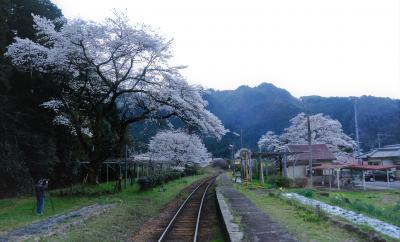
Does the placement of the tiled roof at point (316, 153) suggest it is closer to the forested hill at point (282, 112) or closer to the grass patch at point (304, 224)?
the forested hill at point (282, 112)

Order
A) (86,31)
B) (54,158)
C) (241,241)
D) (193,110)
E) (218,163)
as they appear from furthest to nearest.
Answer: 1. (218,163)
2. (54,158)
3. (193,110)
4. (86,31)
5. (241,241)

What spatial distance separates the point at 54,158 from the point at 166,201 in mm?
8280

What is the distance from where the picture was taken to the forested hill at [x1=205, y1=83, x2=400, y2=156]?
87.9 m

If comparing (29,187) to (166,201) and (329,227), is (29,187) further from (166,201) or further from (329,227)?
(329,227)

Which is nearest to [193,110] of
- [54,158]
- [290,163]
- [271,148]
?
[54,158]

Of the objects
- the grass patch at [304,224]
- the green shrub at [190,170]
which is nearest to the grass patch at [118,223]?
the grass patch at [304,224]

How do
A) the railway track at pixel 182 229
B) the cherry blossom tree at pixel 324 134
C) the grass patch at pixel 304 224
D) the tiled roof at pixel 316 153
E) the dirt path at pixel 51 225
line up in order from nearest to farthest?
the grass patch at pixel 304 224
the dirt path at pixel 51 225
the railway track at pixel 182 229
the tiled roof at pixel 316 153
the cherry blossom tree at pixel 324 134

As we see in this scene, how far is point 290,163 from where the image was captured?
158 ft

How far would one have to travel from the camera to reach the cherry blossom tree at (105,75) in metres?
22.2

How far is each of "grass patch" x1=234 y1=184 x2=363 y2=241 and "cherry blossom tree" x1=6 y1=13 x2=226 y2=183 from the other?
882 cm

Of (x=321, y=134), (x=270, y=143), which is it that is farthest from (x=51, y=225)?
(x=270, y=143)

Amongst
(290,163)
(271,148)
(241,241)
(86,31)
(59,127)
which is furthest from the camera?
(271,148)

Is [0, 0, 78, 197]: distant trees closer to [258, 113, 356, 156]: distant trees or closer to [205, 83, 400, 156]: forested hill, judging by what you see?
[205, 83, 400, 156]: forested hill

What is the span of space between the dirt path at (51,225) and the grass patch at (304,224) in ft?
21.1
